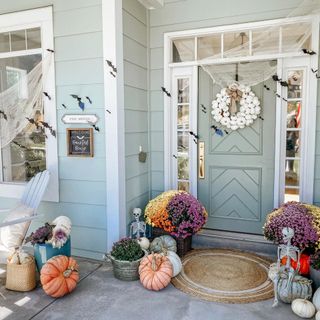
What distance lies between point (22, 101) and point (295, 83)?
2853 mm

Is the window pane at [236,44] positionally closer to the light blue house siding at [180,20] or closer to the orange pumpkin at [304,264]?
the light blue house siding at [180,20]

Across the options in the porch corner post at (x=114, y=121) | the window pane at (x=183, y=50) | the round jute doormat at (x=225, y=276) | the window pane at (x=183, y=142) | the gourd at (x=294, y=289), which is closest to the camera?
the gourd at (x=294, y=289)

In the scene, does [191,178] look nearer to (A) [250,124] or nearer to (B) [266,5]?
(A) [250,124]

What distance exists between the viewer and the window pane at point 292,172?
3375 mm

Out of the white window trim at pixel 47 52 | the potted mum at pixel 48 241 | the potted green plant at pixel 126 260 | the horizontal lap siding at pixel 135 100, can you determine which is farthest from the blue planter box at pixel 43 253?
the horizontal lap siding at pixel 135 100

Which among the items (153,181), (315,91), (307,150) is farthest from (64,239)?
(315,91)

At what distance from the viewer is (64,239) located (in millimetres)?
2822

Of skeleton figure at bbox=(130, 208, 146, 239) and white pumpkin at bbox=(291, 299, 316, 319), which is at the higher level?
skeleton figure at bbox=(130, 208, 146, 239)

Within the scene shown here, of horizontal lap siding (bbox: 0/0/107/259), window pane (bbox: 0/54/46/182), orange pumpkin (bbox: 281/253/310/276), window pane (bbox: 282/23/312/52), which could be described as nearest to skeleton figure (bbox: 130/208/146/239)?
horizontal lap siding (bbox: 0/0/107/259)

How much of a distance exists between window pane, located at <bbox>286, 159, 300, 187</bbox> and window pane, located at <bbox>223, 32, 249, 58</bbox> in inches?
48.7

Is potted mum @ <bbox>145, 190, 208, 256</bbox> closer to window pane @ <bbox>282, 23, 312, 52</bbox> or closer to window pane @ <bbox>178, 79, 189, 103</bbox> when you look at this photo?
window pane @ <bbox>178, 79, 189, 103</bbox>

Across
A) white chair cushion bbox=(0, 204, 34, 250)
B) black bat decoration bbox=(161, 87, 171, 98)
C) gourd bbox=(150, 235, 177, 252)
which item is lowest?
gourd bbox=(150, 235, 177, 252)

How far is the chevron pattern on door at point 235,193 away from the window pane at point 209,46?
126cm

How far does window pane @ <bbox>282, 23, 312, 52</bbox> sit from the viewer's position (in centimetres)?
321
